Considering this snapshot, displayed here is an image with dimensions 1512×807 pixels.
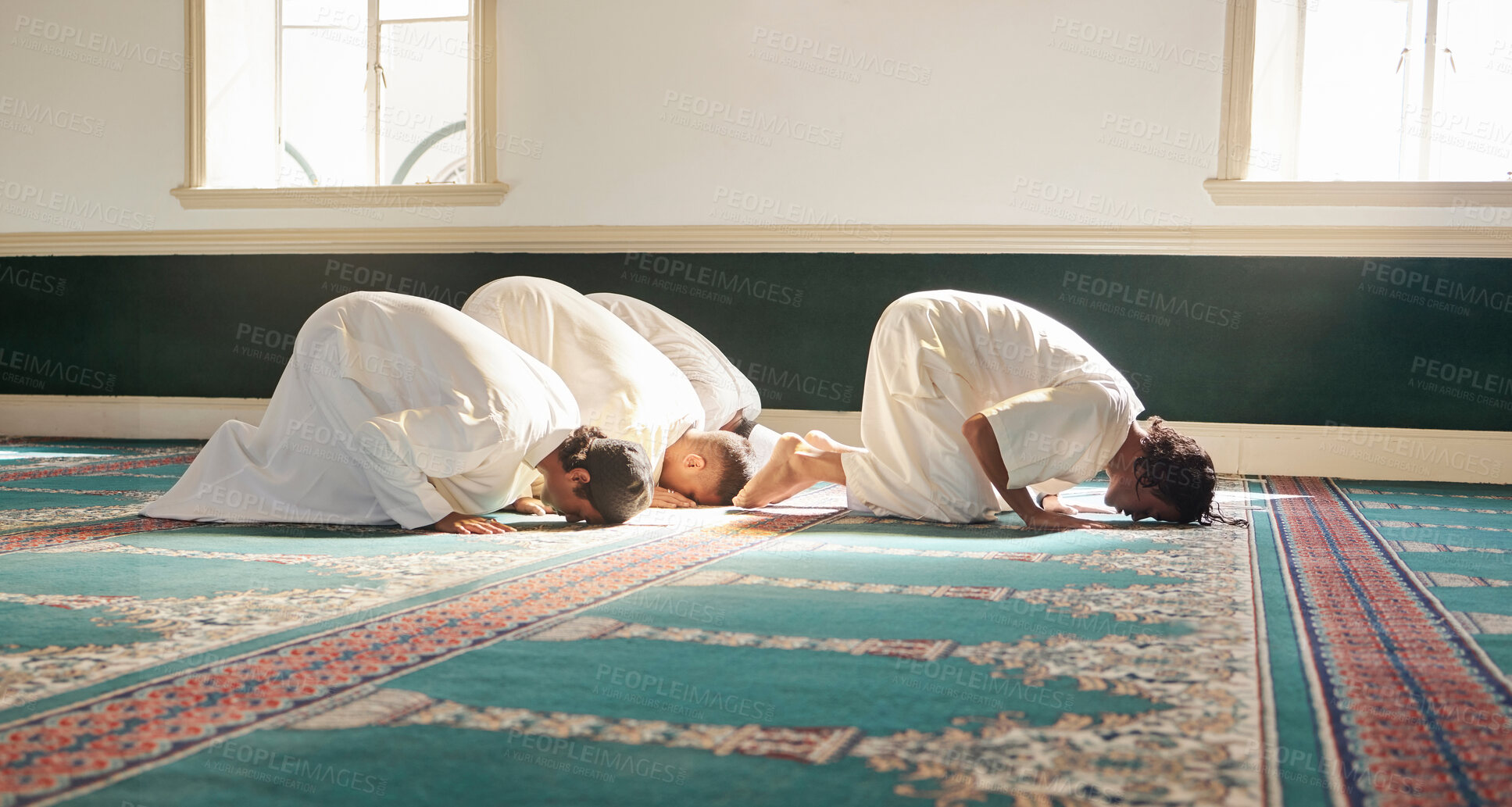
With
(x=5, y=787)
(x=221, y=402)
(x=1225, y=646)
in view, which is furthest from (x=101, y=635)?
(x=221, y=402)

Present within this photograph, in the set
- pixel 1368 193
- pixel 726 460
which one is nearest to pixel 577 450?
pixel 726 460

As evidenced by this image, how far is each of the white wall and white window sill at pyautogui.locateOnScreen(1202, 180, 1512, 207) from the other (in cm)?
6

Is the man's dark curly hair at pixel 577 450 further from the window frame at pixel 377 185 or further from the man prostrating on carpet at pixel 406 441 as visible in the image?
the window frame at pixel 377 185

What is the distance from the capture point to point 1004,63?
562cm

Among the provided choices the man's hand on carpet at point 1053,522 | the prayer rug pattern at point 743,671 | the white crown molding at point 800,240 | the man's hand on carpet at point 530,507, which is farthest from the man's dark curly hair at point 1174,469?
the white crown molding at point 800,240

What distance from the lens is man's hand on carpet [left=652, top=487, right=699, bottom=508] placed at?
3.80 meters

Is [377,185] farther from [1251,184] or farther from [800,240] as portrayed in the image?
[1251,184]

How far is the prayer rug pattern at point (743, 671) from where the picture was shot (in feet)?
3.95

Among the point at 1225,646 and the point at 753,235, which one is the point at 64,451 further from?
the point at 1225,646

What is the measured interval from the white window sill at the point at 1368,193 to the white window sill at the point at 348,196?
3777mm

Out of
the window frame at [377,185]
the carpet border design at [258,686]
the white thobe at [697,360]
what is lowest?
the carpet border design at [258,686]

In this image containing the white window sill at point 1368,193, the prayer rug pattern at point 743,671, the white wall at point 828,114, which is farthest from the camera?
the white wall at point 828,114

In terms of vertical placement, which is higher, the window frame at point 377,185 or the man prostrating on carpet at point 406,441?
the window frame at point 377,185

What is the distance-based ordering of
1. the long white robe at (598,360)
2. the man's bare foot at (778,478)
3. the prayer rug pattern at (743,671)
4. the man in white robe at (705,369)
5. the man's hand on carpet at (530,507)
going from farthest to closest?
1. the man in white robe at (705,369)
2. the man's bare foot at (778,478)
3. the long white robe at (598,360)
4. the man's hand on carpet at (530,507)
5. the prayer rug pattern at (743,671)
